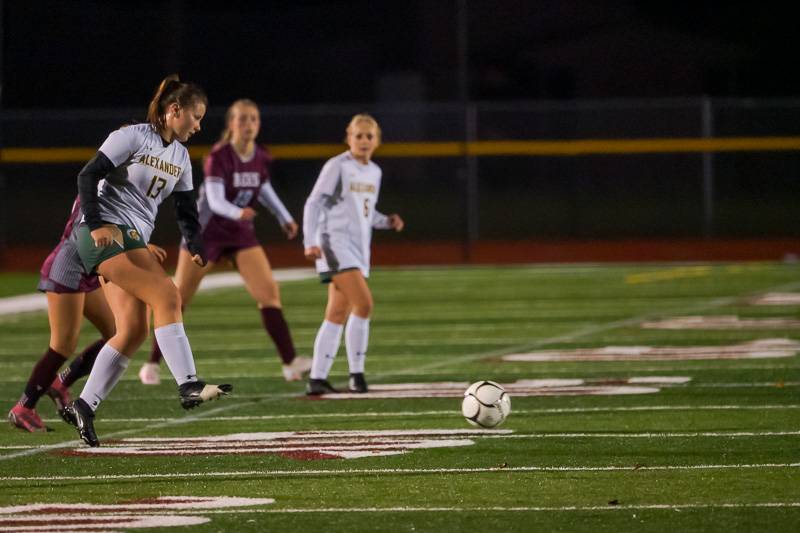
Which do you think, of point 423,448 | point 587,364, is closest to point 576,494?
point 423,448

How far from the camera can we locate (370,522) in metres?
6.73

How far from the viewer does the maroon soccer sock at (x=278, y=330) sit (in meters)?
12.5

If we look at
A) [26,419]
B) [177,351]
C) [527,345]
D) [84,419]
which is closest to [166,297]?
[177,351]

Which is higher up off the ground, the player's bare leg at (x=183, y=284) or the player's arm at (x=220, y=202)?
the player's arm at (x=220, y=202)

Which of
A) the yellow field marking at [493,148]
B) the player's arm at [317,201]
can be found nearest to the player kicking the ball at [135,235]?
the player's arm at [317,201]

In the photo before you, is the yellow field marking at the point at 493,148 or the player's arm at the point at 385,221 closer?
the player's arm at the point at 385,221

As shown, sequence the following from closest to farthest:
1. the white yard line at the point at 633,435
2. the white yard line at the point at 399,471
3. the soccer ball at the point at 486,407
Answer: the white yard line at the point at 399,471
the white yard line at the point at 633,435
the soccer ball at the point at 486,407

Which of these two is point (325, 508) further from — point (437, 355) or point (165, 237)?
point (165, 237)

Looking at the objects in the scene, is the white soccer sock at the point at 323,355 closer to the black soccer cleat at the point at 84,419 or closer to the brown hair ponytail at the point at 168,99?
the black soccer cleat at the point at 84,419

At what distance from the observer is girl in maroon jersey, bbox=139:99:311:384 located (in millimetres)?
12430

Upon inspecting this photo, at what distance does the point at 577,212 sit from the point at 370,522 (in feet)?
95.7

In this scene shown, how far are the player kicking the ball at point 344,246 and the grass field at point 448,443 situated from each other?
0.32m

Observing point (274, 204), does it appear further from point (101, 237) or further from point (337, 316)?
point (101, 237)

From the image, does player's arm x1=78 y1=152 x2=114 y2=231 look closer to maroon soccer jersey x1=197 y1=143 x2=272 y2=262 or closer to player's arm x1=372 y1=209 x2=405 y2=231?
player's arm x1=372 y1=209 x2=405 y2=231
